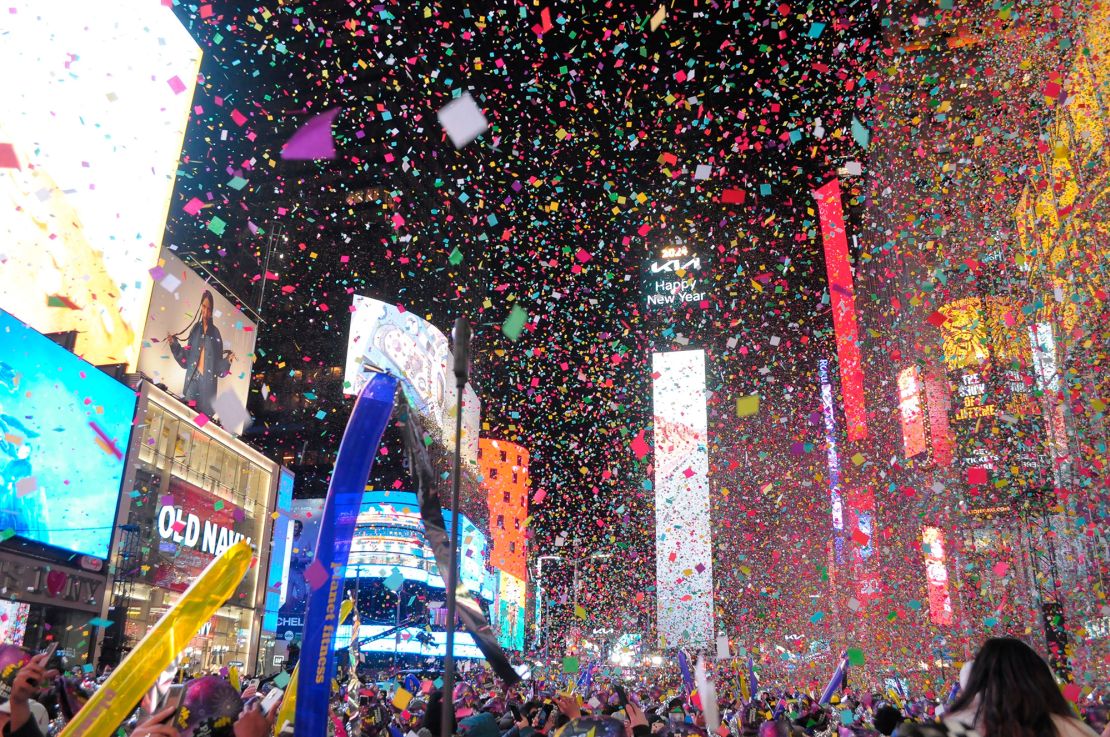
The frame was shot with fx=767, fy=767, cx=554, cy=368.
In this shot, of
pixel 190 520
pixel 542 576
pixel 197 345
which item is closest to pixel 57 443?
pixel 190 520

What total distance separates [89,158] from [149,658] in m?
19.1

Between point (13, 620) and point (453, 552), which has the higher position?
point (453, 552)

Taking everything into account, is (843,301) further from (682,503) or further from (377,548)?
(682,503)

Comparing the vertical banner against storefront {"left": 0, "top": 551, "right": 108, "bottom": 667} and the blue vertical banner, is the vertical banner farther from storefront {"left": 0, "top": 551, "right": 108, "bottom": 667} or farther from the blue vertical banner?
storefront {"left": 0, "top": 551, "right": 108, "bottom": 667}

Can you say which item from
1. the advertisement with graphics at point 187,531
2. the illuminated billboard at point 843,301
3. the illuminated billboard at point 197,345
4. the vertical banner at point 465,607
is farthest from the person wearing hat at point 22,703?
the illuminated billboard at point 843,301

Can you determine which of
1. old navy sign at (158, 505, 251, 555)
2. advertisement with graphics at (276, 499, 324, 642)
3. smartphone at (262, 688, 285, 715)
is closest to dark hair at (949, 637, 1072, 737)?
smartphone at (262, 688, 285, 715)

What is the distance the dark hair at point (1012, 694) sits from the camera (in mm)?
2340

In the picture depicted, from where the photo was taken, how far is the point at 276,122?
198ft

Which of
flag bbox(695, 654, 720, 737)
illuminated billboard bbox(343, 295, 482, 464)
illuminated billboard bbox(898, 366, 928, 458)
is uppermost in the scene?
illuminated billboard bbox(343, 295, 482, 464)

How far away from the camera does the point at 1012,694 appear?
238 centimetres

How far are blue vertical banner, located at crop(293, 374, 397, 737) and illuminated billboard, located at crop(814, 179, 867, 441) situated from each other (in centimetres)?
3624

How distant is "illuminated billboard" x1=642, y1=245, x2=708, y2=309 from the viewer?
83.8 metres

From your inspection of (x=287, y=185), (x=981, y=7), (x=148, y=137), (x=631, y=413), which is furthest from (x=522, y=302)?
(x=981, y=7)

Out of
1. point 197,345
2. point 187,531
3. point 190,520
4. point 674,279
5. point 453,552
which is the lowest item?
point 453,552
